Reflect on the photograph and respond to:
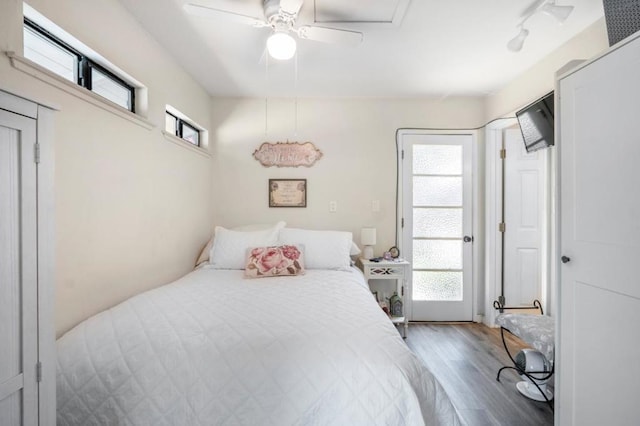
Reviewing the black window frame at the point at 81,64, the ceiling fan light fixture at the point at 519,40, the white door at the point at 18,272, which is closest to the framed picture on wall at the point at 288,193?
the black window frame at the point at 81,64

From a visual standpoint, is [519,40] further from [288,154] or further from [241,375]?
[241,375]

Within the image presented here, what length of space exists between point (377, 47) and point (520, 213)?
2.24 metres

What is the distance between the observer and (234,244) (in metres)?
2.62

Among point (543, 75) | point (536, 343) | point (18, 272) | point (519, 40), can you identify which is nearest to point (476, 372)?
point (536, 343)

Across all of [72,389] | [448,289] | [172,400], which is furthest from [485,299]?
[72,389]

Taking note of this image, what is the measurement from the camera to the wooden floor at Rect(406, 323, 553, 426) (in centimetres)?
176

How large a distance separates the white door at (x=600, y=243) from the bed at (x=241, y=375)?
0.70 metres

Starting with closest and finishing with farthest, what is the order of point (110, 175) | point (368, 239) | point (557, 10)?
point (557, 10), point (110, 175), point (368, 239)

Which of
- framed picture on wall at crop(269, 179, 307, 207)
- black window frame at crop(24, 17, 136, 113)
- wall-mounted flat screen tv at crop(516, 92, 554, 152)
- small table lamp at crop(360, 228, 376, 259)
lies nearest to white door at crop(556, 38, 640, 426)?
wall-mounted flat screen tv at crop(516, 92, 554, 152)

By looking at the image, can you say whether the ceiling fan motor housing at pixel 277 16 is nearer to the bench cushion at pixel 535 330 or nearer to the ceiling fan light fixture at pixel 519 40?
the ceiling fan light fixture at pixel 519 40

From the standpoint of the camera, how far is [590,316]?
132 centimetres

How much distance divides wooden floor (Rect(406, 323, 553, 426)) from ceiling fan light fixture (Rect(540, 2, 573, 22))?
2.30m

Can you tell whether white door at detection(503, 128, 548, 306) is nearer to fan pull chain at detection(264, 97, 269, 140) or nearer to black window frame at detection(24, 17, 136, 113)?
fan pull chain at detection(264, 97, 269, 140)

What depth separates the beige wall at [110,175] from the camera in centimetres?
138
